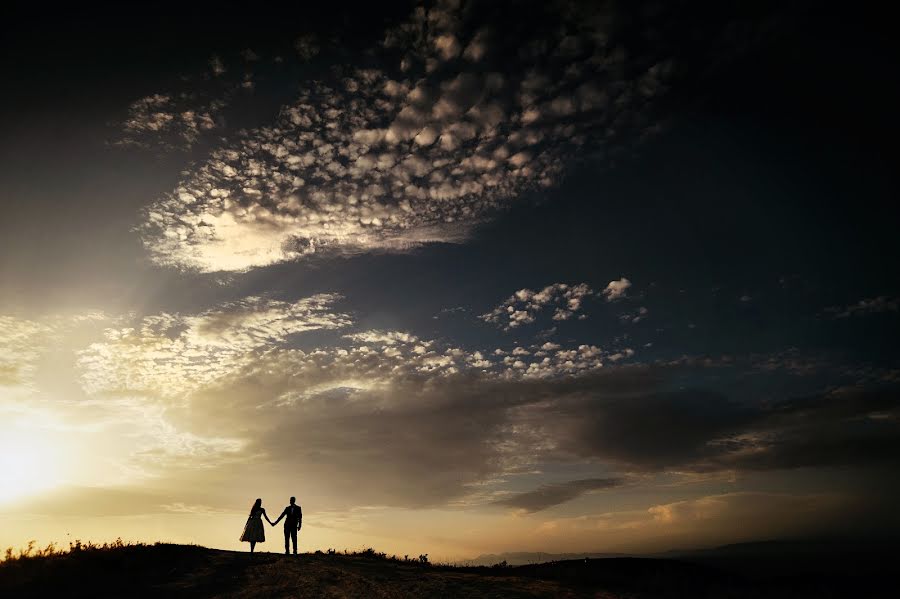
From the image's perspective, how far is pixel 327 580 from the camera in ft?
55.2

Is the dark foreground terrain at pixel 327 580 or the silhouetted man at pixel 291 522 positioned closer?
the dark foreground terrain at pixel 327 580

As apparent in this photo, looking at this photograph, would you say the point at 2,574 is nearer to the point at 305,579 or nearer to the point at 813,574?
the point at 305,579

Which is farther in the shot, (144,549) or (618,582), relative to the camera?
(144,549)

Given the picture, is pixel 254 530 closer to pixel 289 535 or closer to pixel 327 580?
pixel 289 535

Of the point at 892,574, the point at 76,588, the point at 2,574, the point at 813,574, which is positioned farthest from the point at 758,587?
the point at 2,574

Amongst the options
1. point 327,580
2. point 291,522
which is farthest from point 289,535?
point 327,580

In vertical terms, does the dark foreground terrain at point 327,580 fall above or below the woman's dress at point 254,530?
below

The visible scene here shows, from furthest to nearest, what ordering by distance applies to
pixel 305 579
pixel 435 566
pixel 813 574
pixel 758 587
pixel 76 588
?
pixel 435 566, pixel 813 574, pixel 758 587, pixel 305 579, pixel 76 588

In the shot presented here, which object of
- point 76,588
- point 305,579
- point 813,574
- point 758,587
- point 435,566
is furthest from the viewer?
point 435,566

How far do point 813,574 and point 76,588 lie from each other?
87.8 ft

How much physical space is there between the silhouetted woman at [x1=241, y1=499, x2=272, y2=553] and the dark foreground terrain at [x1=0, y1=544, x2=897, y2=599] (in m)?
Result: 0.79

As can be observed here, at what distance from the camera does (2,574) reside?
15867 millimetres

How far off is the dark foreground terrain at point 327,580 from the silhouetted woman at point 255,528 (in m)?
0.79

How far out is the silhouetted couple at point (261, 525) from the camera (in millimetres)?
21906
